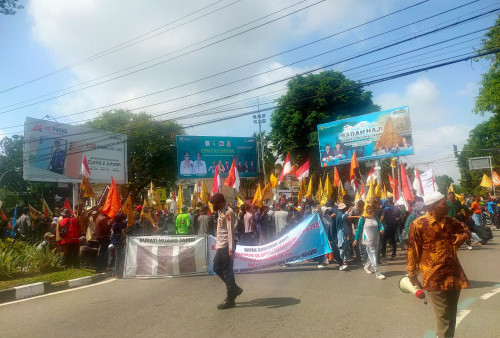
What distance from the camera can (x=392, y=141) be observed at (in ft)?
93.4

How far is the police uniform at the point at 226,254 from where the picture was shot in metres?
6.16

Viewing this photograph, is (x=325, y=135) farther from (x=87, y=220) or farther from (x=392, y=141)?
(x=87, y=220)

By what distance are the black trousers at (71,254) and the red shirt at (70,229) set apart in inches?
6.2

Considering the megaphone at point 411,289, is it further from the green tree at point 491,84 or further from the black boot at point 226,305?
the green tree at point 491,84

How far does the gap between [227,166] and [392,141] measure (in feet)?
39.7

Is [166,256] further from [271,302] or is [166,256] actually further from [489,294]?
[489,294]

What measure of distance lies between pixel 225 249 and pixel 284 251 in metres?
3.44

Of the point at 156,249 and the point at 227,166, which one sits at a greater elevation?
the point at 227,166

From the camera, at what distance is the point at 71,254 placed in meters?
10.7

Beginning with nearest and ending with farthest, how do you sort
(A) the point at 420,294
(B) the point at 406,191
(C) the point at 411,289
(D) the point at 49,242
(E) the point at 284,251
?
(A) the point at 420,294 < (C) the point at 411,289 < (E) the point at 284,251 < (D) the point at 49,242 < (B) the point at 406,191

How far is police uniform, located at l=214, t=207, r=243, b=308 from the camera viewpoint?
242 inches

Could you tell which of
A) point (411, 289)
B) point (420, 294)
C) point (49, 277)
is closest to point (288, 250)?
point (49, 277)

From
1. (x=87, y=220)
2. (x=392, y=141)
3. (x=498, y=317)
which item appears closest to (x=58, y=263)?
(x=87, y=220)

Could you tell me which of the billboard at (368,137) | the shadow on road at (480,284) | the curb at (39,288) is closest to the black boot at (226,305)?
the shadow on road at (480,284)
